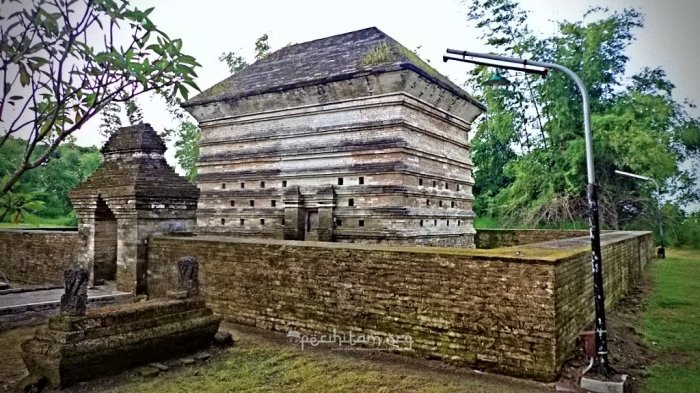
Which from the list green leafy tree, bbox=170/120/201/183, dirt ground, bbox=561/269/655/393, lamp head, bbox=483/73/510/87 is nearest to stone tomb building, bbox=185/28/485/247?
dirt ground, bbox=561/269/655/393

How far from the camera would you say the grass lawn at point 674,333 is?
5.44 meters

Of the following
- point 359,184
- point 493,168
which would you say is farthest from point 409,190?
point 493,168

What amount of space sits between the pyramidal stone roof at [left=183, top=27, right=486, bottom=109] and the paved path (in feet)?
24.8

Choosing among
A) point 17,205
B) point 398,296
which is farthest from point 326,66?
point 17,205

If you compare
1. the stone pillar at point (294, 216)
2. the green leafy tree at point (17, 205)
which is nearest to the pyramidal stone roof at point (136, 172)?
the stone pillar at point (294, 216)

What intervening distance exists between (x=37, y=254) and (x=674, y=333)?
49.3 ft

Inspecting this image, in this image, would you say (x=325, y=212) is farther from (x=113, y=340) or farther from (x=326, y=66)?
(x=113, y=340)

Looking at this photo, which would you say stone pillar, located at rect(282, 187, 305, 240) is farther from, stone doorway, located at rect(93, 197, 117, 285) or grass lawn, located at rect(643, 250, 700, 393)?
grass lawn, located at rect(643, 250, 700, 393)

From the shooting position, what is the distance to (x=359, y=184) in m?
12.4

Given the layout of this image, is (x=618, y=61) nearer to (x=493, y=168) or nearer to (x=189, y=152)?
(x=493, y=168)

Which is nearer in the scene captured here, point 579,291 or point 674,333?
point 579,291

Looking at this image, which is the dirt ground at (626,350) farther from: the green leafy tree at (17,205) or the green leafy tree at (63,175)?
the green leafy tree at (63,175)

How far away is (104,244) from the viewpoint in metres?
10.2

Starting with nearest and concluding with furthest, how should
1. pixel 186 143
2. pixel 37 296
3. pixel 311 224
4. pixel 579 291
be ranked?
pixel 579 291 < pixel 37 296 < pixel 311 224 < pixel 186 143
